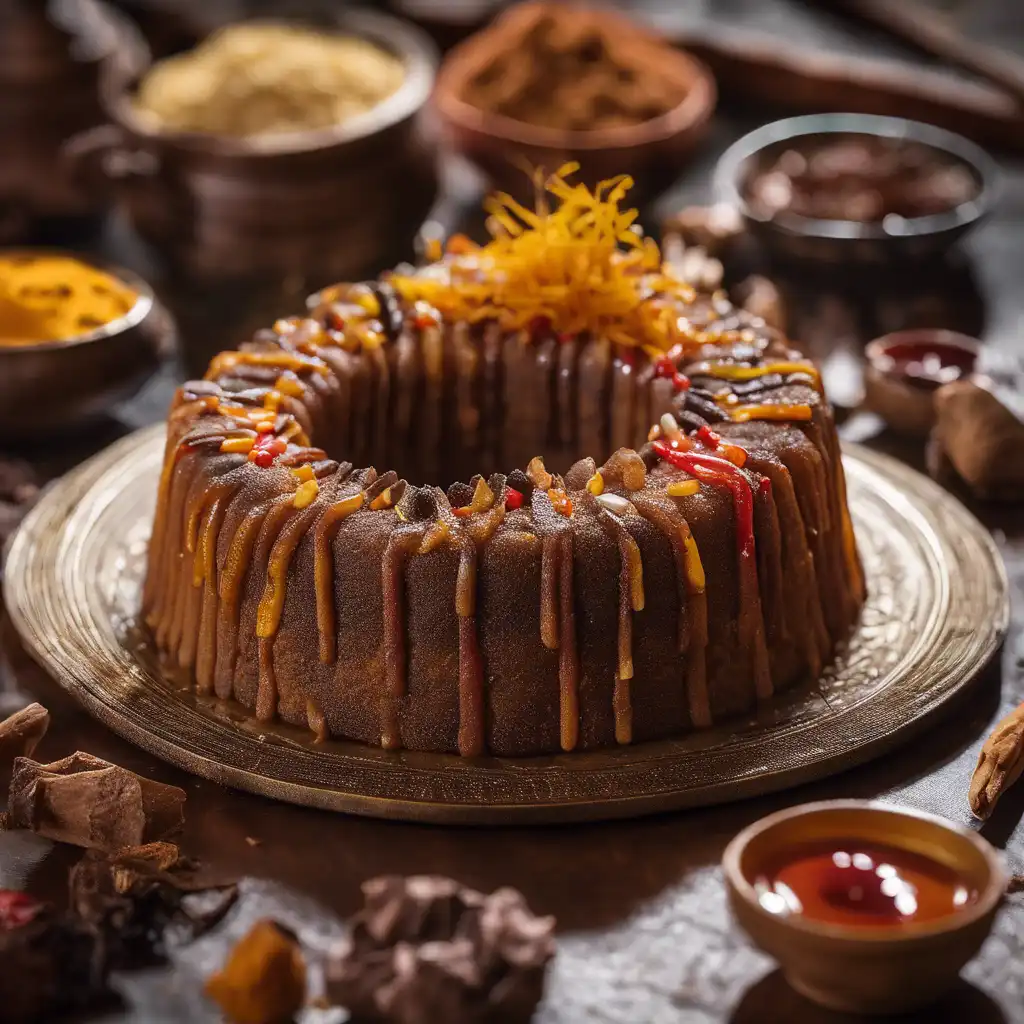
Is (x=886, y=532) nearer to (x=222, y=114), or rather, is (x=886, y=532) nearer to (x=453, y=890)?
(x=453, y=890)

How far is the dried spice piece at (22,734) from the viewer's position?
3.97 metres

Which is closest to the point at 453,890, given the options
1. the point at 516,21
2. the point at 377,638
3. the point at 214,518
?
the point at 377,638

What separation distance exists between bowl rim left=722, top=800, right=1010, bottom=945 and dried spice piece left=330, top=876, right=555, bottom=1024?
0.34 m

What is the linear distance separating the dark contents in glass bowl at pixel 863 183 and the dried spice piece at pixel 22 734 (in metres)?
3.48

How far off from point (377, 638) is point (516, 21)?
12.9ft

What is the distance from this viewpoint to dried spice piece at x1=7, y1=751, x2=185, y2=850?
12.1 ft

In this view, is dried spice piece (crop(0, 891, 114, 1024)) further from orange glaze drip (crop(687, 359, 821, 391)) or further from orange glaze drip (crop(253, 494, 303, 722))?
orange glaze drip (crop(687, 359, 821, 391))

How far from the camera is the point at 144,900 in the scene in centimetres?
356

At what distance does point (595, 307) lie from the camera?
4547 millimetres

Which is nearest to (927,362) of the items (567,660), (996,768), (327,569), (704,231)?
(704,231)

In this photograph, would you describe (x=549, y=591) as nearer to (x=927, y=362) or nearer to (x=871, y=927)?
(x=871, y=927)

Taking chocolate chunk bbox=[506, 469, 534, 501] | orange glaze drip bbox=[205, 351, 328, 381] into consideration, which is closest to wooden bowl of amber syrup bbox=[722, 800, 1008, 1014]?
chocolate chunk bbox=[506, 469, 534, 501]

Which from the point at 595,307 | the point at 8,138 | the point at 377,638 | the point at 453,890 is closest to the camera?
the point at 453,890

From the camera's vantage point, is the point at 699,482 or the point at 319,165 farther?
the point at 319,165
